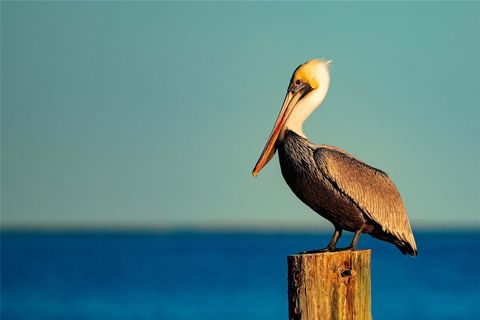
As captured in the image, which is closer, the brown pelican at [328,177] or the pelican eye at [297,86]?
the brown pelican at [328,177]

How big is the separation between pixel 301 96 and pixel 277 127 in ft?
0.87

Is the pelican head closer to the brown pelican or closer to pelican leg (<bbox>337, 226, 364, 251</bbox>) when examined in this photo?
the brown pelican

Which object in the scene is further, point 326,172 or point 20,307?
point 20,307

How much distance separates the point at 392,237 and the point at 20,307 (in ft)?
69.3

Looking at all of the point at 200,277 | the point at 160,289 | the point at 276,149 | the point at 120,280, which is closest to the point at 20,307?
the point at 160,289

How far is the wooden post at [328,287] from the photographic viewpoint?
571 centimetres

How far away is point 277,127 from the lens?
711cm

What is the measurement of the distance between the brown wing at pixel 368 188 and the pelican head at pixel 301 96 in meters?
0.34

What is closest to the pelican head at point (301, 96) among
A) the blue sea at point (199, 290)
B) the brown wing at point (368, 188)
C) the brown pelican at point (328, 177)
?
the brown pelican at point (328, 177)

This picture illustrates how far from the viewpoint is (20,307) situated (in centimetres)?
2691

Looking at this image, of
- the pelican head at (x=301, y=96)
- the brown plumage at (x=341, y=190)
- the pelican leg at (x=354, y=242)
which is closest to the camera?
the pelican leg at (x=354, y=242)

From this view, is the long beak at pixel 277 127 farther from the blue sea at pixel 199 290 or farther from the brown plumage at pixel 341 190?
the blue sea at pixel 199 290

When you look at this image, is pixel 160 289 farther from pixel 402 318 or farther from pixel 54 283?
pixel 402 318

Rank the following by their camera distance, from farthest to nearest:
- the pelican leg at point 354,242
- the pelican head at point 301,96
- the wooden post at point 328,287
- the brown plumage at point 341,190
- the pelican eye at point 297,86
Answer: the pelican eye at point 297,86 < the pelican head at point 301,96 < the brown plumage at point 341,190 < the pelican leg at point 354,242 < the wooden post at point 328,287
